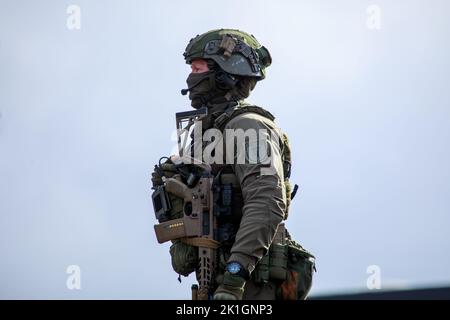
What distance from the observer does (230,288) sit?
12.9m

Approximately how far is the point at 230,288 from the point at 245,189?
116 centimetres

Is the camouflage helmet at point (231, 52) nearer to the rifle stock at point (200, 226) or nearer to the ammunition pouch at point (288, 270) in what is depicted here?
the rifle stock at point (200, 226)

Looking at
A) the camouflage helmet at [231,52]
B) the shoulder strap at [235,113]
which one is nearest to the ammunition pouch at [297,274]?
the shoulder strap at [235,113]

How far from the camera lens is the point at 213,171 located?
1398 cm

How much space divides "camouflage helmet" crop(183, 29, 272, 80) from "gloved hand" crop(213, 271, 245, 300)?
2.75m

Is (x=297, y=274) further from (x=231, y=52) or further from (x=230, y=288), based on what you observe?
(x=231, y=52)

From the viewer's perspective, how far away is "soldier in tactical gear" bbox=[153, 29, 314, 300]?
13.1 metres

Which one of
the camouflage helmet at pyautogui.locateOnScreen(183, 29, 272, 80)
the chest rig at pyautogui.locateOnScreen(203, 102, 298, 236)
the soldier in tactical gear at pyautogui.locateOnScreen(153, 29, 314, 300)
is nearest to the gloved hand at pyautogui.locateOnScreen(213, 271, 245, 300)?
the soldier in tactical gear at pyautogui.locateOnScreen(153, 29, 314, 300)

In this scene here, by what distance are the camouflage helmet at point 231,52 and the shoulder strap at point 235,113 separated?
56 cm

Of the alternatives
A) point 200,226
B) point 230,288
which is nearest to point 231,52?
point 200,226

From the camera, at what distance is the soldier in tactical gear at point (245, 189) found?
1306 centimetres

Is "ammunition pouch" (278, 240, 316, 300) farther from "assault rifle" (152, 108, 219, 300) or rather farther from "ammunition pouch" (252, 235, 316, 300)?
"assault rifle" (152, 108, 219, 300)
